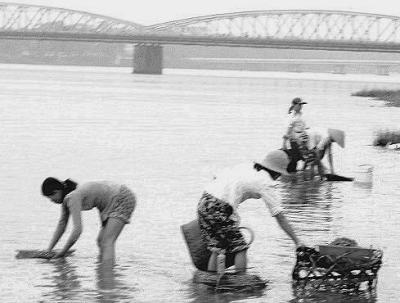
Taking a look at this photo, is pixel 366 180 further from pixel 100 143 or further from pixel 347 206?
pixel 100 143

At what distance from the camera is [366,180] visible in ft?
73.5

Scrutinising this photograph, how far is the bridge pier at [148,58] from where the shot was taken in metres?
170

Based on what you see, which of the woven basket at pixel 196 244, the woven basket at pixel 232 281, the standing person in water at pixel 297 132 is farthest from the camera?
the standing person in water at pixel 297 132

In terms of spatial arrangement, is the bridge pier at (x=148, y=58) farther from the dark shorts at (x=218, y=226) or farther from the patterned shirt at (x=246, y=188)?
the patterned shirt at (x=246, y=188)

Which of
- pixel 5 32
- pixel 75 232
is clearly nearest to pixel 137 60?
pixel 5 32

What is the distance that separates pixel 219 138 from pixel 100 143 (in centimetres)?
477

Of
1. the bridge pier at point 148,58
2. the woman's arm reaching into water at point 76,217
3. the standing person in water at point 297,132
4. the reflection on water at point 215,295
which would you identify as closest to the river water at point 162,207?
the reflection on water at point 215,295

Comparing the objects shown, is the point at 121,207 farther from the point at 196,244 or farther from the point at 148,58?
the point at 148,58

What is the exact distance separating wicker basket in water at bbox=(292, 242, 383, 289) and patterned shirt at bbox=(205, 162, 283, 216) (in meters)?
0.58

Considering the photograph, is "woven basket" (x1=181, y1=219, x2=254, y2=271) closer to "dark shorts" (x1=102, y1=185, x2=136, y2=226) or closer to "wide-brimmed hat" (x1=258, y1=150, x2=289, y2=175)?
"wide-brimmed hat" (x1=258, y1=150, x2=289, y2=175)

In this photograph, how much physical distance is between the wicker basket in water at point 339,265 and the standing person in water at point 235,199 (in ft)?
0.93

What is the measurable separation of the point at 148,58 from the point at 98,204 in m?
159

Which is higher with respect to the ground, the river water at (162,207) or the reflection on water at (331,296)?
the river water at (162,207)

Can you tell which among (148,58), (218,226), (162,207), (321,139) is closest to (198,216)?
(218,226)
